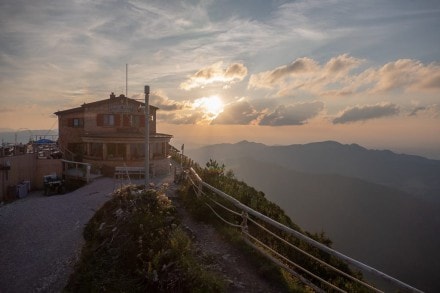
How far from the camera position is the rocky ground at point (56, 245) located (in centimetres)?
899

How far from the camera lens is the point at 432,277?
129375 mm

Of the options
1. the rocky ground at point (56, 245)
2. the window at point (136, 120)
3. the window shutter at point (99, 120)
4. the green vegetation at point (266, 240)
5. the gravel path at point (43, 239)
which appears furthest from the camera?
the window at point (136, 120)

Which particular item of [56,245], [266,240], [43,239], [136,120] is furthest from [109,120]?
[266,240]

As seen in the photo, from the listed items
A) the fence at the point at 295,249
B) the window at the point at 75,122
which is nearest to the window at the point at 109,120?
the window at the point at 75,122

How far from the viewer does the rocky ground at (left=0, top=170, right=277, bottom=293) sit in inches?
354

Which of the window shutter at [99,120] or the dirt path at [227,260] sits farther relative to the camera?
the window shutter at [99,120]

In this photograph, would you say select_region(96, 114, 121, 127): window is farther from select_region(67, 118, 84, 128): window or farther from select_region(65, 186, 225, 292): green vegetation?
select_region(65, 186, 225, 292): green vegetation

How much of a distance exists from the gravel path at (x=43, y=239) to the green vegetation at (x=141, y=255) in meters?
1.19

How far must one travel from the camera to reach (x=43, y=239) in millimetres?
15852

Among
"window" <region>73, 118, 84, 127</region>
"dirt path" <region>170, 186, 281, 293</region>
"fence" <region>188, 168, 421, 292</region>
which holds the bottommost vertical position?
"dirt path" <region>170, 186, 281, 293</region>

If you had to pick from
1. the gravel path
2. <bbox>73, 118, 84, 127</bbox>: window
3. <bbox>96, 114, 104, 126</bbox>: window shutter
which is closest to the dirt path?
the gravel path

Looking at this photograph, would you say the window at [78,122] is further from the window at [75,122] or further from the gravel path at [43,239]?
the gravel path at [43,239]

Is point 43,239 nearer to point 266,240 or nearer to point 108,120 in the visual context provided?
point 266,240

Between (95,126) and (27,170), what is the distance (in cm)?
877
